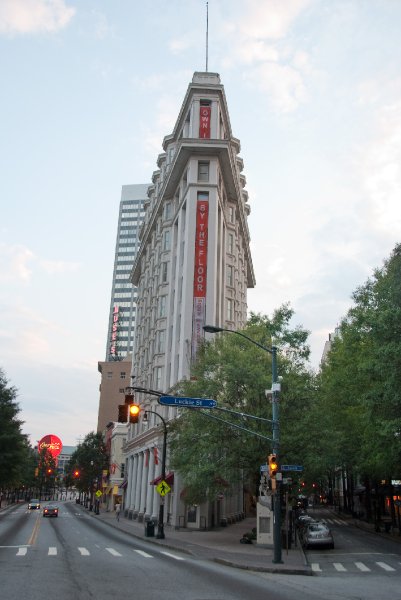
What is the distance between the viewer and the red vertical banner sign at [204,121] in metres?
63.6

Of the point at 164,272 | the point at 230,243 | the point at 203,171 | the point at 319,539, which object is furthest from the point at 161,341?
the point at 319,539

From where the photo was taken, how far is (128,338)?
7628 inches

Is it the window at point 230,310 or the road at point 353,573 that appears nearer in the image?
the road at point 353,573

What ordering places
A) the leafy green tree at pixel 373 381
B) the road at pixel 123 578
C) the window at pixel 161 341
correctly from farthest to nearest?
the window at pixel 161 341 → the leafy green tree at pixel 373 381 → the road at pixel 123 578

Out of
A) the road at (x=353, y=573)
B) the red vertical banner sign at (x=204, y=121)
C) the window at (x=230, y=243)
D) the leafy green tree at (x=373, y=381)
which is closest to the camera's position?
the road at (x=353, y=573)

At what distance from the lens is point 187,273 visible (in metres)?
56.6

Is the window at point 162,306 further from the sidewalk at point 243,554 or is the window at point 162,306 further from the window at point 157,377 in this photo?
the sidewalk at point 243,554

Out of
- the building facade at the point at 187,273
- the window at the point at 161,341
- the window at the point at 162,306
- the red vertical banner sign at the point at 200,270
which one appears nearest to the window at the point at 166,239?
the building facade at the point at 187,273

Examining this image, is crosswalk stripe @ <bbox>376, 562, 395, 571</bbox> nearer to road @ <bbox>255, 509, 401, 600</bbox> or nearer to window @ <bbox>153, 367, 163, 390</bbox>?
road @ <bbox>255, 509, 401, 600</bbox>

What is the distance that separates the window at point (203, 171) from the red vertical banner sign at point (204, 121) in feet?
9.96

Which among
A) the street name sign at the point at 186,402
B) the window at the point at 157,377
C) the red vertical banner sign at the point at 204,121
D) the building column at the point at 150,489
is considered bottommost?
the building column at the point at 150,489

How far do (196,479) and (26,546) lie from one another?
9.90 meters

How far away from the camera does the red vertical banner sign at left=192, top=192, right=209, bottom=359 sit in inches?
2135

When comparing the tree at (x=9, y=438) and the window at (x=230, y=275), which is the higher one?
the window at (x=230, y=275)
